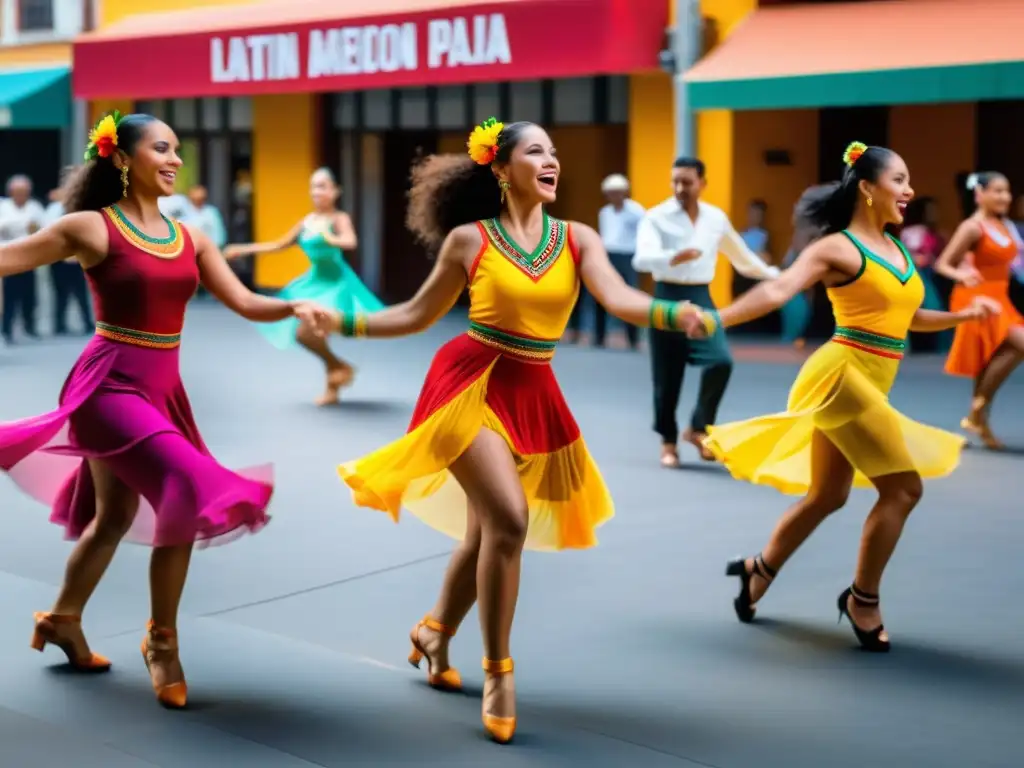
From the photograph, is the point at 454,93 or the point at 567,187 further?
the point at 567,187

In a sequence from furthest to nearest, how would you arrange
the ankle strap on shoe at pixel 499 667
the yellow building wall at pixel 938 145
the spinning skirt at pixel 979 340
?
the yellow building wall at pixel 938 145, the spinning skirt at pixel 979 340, the ankle strap on shoe at pixel 499 667

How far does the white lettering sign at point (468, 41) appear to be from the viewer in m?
19.3

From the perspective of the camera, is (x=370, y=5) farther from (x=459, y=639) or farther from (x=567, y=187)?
(x=459, y=639)

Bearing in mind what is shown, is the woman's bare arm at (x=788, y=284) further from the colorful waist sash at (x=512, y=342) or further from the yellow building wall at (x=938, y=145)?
the yellow building wall at (x=938, y=145)

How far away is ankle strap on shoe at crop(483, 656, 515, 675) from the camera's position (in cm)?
472

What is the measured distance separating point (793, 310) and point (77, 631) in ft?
44.1

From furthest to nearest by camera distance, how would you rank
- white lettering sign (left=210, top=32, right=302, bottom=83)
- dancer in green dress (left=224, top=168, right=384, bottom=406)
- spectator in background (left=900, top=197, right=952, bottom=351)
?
white lettering sign (left=210, top=32, right=302, bottom=83) → spectator in background (left=900, top=197, right=952, bottom=351) → dancer in green dress (left=224, top=168, right=384, bottom=406)

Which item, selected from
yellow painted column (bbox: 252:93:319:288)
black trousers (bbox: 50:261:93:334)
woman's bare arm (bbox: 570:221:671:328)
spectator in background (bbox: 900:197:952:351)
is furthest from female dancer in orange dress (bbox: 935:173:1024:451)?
yellow painted column (bbox: 252:93:319:288)

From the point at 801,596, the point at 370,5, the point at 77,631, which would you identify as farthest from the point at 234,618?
the point at 370,5

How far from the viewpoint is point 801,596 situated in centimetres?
645

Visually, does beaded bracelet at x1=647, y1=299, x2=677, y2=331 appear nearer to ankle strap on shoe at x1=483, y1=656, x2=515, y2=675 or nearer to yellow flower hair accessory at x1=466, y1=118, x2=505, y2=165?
yellow flower hair accessory at x1=466, y1=118, x2=505, y2=165

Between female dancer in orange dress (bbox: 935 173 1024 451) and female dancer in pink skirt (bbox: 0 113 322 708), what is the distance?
6.37m

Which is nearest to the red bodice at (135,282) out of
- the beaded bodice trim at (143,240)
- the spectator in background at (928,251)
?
the beaded bodice trim at (143,240)

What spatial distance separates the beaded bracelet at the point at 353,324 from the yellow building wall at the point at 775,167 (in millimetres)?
13769
